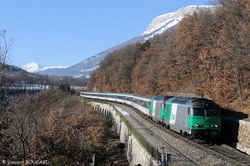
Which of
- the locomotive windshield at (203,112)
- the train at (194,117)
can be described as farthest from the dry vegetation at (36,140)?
the locomotive windshield at (203,112)

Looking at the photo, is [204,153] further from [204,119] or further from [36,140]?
[36,140]

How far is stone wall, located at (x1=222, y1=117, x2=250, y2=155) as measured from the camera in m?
18.1

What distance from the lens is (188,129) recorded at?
65.6 feet

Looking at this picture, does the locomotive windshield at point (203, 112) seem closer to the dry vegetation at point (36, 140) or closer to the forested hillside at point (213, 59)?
the forested hillside at point (213, 59)

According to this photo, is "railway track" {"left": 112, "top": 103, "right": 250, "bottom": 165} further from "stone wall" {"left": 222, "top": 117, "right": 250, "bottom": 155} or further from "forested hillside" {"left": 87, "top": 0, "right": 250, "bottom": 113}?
"forested hillside" {"left": 87, "top": 0, "right": 250, "bottom": 113}

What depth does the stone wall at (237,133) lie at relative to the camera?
18.1 meters

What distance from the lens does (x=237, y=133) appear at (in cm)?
1952

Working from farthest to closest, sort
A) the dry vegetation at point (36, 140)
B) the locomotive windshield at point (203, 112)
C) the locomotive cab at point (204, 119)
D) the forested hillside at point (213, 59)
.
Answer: the forested hillside at point (213, 59)
the locomotive windshield at point (203, 112)
the locomotive cab at point (204, 119)
the dry vegetation at point (36, 140)

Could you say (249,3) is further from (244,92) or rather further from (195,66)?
(195,66)

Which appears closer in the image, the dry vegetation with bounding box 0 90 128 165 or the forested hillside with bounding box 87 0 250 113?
the dry vegetation with bounding box 0 90 128 165

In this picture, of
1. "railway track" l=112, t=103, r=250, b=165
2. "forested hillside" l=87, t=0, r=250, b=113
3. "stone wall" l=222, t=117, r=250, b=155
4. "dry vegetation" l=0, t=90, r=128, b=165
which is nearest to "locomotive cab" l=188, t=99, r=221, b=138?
"railway track" l=112, t=103, r=250, b=165

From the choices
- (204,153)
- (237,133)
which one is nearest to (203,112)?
A: (237,133)

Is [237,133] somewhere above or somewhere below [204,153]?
above

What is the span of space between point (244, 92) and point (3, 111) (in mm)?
20067
